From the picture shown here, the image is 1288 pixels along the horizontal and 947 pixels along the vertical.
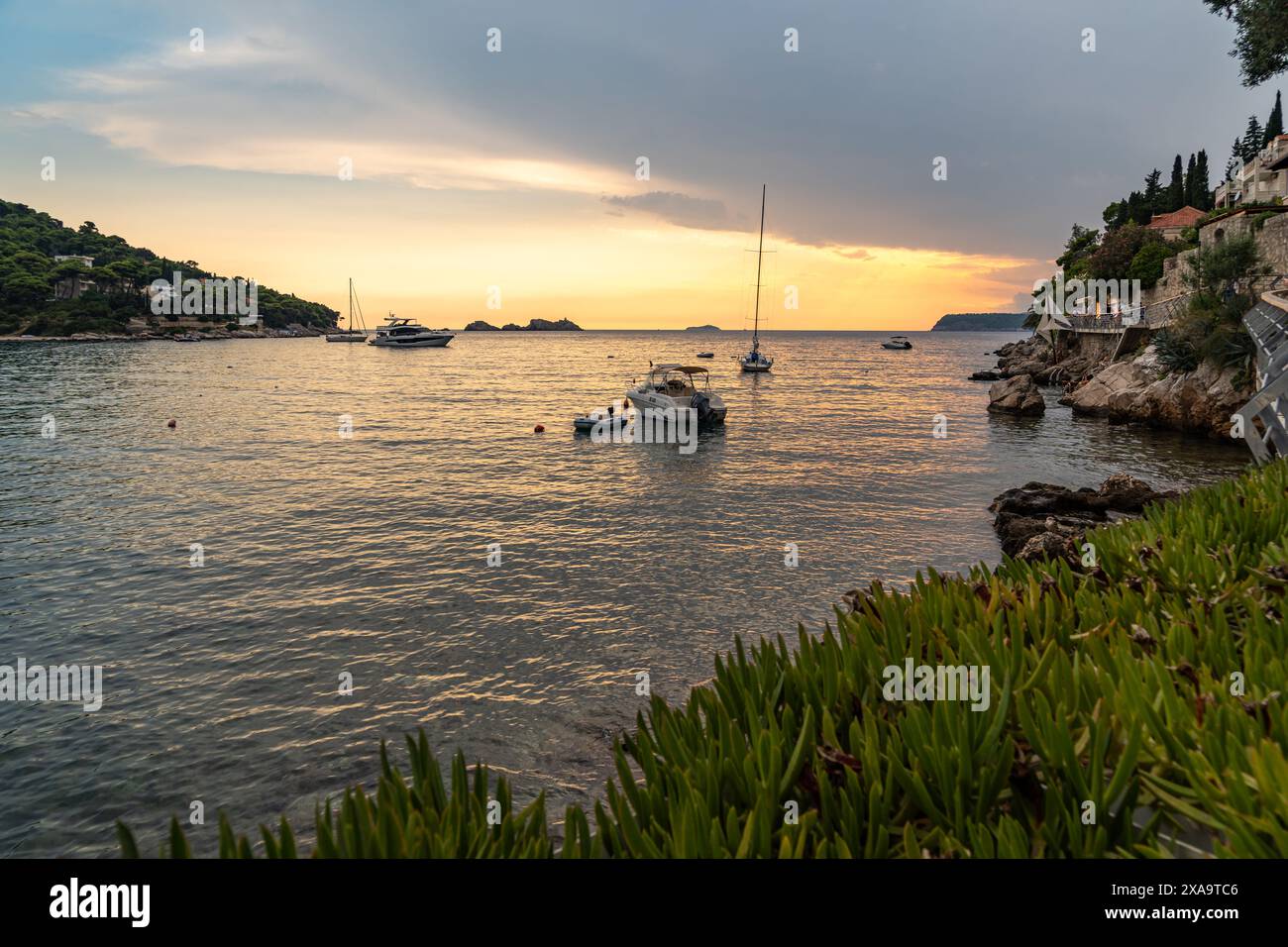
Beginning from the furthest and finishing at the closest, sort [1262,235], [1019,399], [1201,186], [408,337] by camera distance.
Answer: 1. [408,337]
2. [1201,186]
3. [1019,399]
4. [1262,235]

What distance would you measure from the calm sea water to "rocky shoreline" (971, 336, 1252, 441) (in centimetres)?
246

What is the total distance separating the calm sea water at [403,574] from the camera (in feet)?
30.1

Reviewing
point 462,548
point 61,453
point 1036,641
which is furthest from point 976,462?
point 61,453

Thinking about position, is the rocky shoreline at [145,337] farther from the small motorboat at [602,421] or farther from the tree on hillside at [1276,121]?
the tree on hillside at [1276,121]

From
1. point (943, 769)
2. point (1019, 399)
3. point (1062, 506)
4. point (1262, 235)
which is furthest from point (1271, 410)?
point (1019, 399)

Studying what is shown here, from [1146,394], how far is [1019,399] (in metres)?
8.09

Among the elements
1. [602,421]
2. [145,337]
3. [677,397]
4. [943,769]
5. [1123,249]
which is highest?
[1123,249]

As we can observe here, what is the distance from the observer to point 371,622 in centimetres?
1326

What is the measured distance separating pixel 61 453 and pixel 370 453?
1226 centimetres

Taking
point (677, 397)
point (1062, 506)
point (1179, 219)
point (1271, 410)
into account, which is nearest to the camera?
point (1271, 410)

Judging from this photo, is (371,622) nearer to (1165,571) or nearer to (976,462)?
(1165,571)

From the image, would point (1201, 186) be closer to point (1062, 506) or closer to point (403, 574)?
point (1062, 506)

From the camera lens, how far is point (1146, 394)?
36.3 meters
